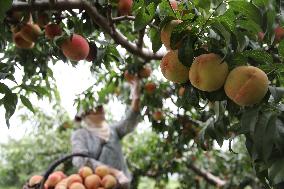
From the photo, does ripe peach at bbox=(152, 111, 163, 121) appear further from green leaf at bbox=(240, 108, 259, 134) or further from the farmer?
green leaf at bbox=(240, 108, 259, 134)

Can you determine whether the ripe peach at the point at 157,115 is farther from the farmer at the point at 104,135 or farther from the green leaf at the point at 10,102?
the green leaf at the point at 10,102

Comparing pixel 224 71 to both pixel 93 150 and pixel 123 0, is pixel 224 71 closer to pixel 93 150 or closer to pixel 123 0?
pixel 123 0

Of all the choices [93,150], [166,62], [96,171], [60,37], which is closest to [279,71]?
[166,62]

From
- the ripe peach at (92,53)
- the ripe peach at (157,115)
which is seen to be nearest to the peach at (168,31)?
the ripe peach at (92,53)

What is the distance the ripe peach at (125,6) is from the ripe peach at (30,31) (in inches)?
17.6

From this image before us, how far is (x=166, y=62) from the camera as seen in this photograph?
1.17 m

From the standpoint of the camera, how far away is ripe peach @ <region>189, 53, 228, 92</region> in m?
1.05

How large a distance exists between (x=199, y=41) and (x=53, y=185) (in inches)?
45.0

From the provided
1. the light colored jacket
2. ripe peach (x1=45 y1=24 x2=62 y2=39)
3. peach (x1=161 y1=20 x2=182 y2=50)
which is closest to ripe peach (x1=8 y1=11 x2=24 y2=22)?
ripe peach (x1=45 y1=24 x2=62 y2=39)

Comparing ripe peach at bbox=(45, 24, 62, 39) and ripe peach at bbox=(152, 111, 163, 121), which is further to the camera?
ripe peach at bbox=(152, 111, 163, 121)

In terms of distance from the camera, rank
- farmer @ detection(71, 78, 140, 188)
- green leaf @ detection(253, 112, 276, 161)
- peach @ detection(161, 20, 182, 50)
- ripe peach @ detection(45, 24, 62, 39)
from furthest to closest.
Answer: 1. farmer @ detection(71, 78, 140, 188)
2. ripe peach @ detection(45, 24, 62, 39)
3. peach @ detection(161, 20, 182, 50)
4. green leaf @ detection(253, 112, 276, 161)

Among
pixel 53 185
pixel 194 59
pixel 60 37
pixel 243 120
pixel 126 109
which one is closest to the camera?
pixel 243 120

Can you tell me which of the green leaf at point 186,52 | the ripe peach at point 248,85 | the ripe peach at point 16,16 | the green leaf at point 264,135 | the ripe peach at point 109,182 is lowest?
Answer: the ripe peach at point 109,182

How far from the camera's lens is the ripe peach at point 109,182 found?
184 cm
